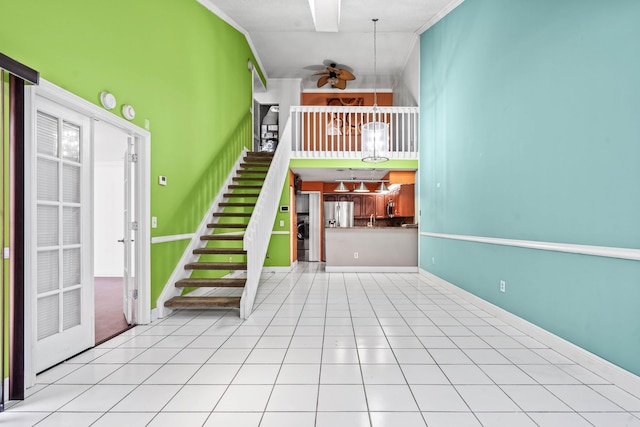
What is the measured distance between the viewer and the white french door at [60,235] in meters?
2.45

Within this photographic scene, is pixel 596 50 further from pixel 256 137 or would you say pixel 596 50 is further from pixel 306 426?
pixel 256 137

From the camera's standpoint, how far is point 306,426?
1.83 meters

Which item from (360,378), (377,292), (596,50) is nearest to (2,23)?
(360,378)

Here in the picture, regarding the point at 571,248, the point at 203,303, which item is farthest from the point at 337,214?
the point at 571,248

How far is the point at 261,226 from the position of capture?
15.4ft

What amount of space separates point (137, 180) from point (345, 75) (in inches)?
265

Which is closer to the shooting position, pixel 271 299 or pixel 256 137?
pixel 271 299

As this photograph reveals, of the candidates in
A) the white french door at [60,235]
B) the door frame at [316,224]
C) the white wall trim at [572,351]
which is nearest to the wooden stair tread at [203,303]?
the white french door at [60,235]

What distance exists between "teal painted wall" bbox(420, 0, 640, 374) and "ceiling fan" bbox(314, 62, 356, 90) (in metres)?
3.92

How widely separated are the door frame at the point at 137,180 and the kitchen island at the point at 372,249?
4362 mm

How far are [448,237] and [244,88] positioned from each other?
5489mm

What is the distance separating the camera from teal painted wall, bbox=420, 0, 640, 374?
2275 millimetres

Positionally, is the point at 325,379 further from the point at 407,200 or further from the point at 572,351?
the point at 407,200

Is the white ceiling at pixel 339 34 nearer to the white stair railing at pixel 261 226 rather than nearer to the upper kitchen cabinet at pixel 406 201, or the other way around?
→ the white stair railing at pixel 261 226
